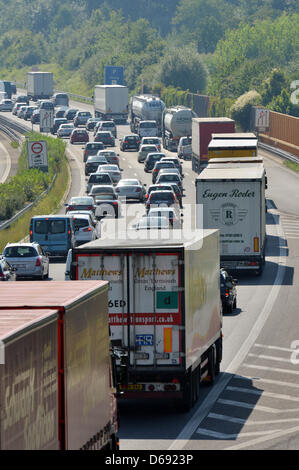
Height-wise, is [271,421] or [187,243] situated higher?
[187,243]

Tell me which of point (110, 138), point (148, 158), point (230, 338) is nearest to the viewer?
point (230, 338)

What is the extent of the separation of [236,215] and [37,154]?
3103cm

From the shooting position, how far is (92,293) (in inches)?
486

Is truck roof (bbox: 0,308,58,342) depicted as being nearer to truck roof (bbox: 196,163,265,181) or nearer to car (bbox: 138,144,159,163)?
truck roof (bbox: 196,163,265,181)

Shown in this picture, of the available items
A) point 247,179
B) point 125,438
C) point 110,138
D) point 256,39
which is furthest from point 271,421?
point 256,39

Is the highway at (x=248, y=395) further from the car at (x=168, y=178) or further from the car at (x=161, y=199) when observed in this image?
the car at (x=168, y=178)

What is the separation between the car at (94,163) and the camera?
7056cm

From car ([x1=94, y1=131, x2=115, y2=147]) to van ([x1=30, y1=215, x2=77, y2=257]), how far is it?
47.3m

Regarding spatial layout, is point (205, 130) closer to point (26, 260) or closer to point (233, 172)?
point (233, 172)

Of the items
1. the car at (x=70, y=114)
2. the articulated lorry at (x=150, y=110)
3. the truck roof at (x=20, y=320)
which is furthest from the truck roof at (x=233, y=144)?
the car at (x=70, y=114)

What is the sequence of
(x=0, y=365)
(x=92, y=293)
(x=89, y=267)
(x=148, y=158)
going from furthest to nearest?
(x=148, y=158), (x=89, y=267), (x=92, y=293), (x=0, y=365)

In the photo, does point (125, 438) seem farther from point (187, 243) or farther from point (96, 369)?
point (96, 369)
